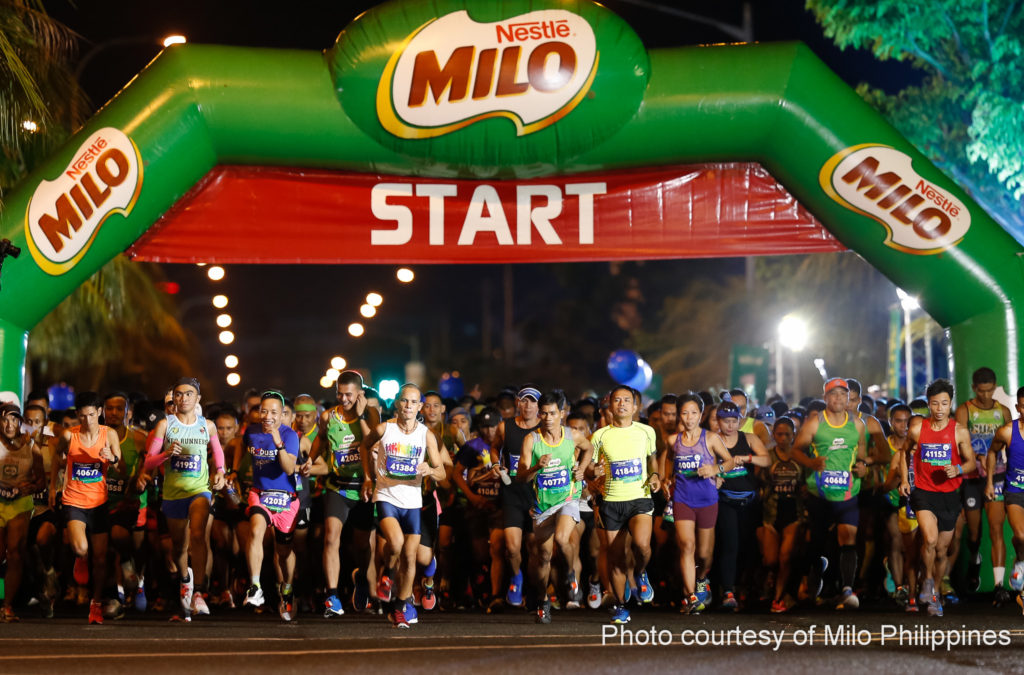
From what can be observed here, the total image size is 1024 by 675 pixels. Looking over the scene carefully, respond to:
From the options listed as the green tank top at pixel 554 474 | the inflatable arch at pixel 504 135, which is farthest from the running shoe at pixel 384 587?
the inflatable arch at pixel 504 135

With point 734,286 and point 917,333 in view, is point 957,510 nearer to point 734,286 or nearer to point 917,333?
point 917,333

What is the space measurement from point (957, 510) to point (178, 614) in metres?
6.62

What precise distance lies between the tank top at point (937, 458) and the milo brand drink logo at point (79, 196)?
7.35m

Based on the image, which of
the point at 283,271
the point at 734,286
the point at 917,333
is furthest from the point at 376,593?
the point at 283,271

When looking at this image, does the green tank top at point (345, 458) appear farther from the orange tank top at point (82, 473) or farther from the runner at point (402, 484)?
the orange tank top at point (82, 473)

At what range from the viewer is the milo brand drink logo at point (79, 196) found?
11367mm

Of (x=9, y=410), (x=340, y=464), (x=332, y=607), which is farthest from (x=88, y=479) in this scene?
(x=332, y=607)

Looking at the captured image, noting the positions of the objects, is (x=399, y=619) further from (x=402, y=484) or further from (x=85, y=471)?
(x=85, y=471)

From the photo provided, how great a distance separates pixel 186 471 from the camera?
10359mm

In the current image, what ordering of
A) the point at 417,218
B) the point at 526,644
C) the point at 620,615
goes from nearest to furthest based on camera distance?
the point at 526,644 → the point at 620,615 → the point at 417,218

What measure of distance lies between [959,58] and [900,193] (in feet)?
23.3

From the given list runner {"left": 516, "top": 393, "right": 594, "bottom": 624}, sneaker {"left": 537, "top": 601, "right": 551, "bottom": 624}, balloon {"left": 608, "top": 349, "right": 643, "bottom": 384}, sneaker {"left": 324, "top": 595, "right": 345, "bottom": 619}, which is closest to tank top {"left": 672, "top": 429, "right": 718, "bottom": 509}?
runner {"left": 516, "top": 393, "right": 594, "bottom": 624}

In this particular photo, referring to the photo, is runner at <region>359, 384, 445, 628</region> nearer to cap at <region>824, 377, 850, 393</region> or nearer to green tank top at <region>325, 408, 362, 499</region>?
green tank top at <region>325, 408, 362, 499</region>

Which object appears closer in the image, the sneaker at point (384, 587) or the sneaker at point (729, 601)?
the sneaker at point (384, 587)
